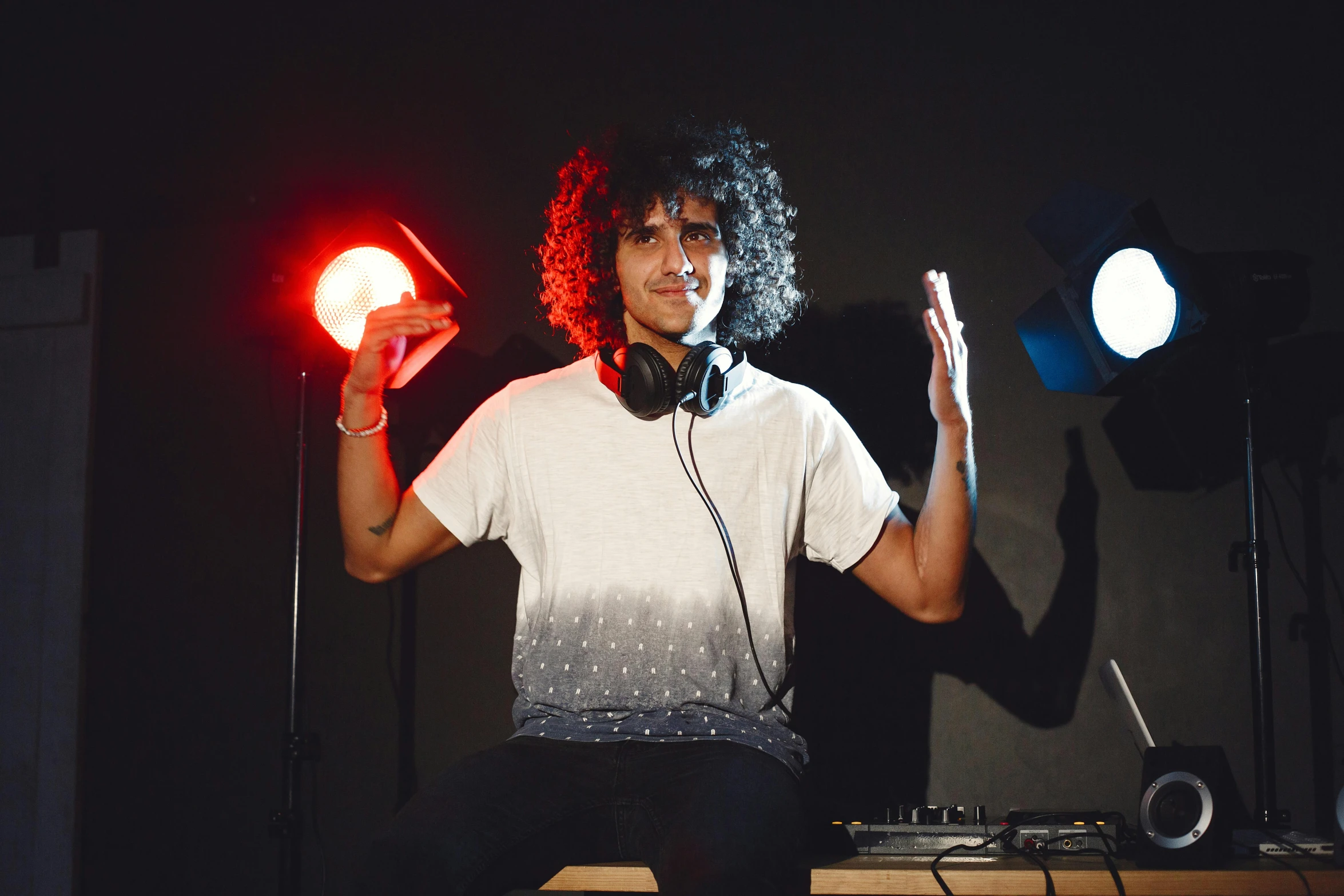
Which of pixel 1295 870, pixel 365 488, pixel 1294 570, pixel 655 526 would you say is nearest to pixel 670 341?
pixel 655 526

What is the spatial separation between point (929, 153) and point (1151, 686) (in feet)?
4.49

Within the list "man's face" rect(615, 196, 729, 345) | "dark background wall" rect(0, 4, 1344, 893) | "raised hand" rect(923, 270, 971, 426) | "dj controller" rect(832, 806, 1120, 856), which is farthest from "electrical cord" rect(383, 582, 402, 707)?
"raised hand" rect(923, 270, 971, 426)

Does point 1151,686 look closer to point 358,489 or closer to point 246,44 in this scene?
point 358,489

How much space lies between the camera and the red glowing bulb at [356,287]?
7.13 ft

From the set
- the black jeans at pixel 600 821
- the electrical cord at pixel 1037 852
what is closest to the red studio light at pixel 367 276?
the black jeans at pixel 600 821

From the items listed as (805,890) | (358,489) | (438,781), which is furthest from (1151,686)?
(358,489)

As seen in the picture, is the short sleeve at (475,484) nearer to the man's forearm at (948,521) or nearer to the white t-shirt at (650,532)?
the white t-shirt at (650,532)

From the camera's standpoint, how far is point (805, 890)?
163 centimetres

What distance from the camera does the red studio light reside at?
2.18 metres

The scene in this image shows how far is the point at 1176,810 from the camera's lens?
168 centimetres

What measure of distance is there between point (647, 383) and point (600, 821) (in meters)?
0.75

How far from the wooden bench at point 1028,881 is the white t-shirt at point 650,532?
210mm

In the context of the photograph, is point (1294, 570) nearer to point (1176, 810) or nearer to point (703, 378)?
point (1176, 810)

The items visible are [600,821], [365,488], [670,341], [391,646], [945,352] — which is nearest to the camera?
[600,821]
